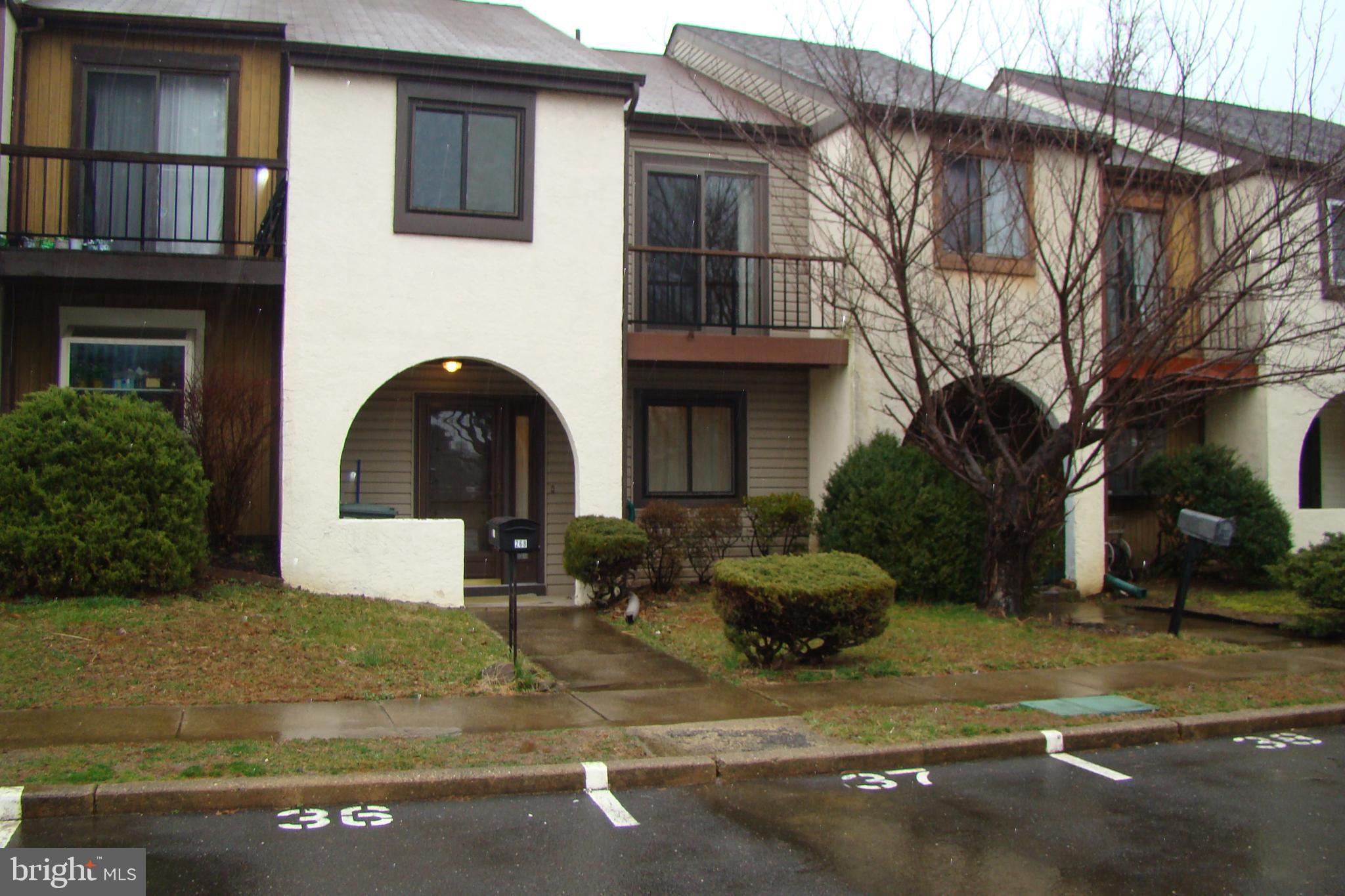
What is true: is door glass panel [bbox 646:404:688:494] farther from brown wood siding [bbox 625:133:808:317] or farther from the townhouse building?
brown wood siding [bbox 625:133:808:317]

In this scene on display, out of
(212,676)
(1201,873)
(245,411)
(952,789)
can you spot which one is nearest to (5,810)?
(212,676)

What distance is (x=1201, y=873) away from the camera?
15.3 feet

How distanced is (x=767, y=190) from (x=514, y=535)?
7994mm

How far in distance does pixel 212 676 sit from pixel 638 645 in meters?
3.63

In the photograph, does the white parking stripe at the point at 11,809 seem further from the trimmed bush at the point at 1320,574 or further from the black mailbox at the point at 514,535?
the trimmed bush at the point at 1320,574

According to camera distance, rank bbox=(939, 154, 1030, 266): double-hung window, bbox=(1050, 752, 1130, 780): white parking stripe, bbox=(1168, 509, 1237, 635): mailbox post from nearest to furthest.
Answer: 1. bbox=(1050, 752, 1130, 780): white parking stripe
2. bbox=(1168, 509, 1237, 635): mailbox post
3. bbox=(939, 154, 1030, 266): double-hung window

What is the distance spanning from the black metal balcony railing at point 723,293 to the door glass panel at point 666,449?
4.05 ft

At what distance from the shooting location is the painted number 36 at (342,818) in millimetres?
→ 5105

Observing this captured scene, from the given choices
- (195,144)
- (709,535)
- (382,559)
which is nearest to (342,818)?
(382,559)

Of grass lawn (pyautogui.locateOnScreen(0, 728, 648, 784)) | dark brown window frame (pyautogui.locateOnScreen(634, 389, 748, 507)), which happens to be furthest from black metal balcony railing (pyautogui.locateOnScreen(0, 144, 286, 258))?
grass lawn (pyautogui.locateOnScreen(0, 728, 648, 784))

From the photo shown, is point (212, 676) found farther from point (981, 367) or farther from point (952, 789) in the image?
point (981, 367)

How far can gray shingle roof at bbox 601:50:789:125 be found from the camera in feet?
46.1

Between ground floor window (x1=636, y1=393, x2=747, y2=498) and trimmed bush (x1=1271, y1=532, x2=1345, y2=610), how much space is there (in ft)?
21.1

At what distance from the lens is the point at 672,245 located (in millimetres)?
14422
